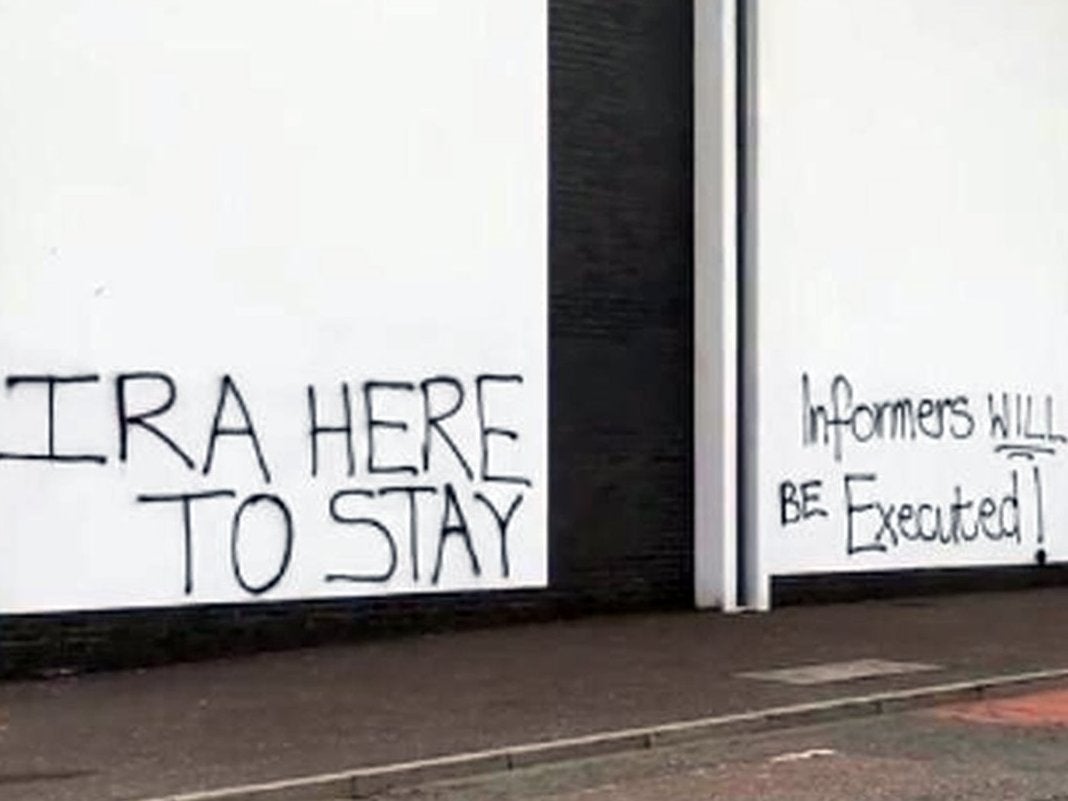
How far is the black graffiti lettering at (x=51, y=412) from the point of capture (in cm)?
1345

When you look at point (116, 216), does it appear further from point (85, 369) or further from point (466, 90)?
point (466, 90)

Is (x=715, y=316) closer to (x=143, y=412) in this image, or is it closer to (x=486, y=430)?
(x=486, y=430)

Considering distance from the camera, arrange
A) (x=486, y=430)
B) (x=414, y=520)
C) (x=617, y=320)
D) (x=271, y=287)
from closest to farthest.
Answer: (x=271, y=287), (x=414, y=520), (x=486, y=430), (x=617, y=320)

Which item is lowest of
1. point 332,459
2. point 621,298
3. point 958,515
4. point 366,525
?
point 958,515

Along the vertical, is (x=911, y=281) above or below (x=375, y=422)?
above

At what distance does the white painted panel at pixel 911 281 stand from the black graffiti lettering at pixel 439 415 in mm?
3497

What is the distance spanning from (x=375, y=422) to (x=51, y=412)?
2.74 meters

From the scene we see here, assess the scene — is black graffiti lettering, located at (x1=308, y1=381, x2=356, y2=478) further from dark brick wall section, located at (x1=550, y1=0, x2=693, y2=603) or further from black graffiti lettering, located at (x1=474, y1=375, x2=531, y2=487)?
dark brick wall section, located at (x1=550, y1=0, x2=693, y2=603)

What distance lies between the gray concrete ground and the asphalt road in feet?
1.72

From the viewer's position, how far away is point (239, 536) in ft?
48.0

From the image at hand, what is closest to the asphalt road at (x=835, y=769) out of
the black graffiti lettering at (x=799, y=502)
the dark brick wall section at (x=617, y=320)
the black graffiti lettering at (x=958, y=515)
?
the dark brick wall section at (x=617, y=320)

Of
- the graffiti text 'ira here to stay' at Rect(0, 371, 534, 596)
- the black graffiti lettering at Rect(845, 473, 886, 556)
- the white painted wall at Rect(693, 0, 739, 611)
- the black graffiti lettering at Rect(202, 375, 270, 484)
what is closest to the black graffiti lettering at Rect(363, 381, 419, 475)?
the graffiti text 'ira here to stay' at Rect(0, 371, 534, 596)

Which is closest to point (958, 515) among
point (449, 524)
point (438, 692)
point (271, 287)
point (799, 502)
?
point (799, 502)

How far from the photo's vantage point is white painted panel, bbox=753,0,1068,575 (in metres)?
18.8
